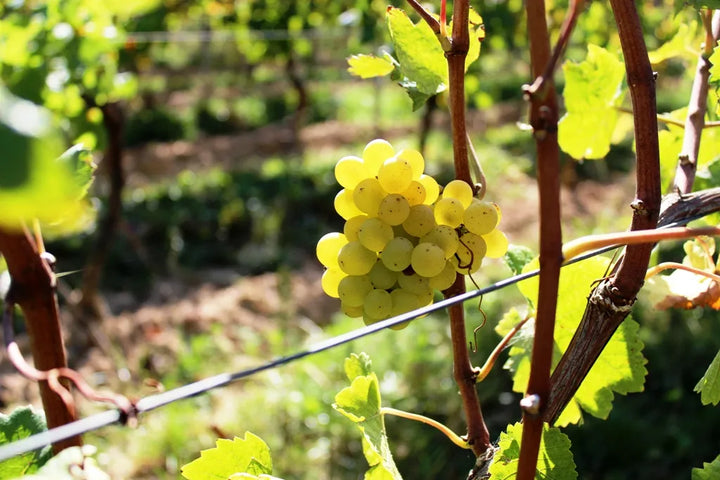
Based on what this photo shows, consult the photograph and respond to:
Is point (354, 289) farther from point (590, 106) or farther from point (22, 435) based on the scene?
point (590, 106)

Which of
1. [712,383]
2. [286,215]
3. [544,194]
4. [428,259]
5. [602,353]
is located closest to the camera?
[544,194]

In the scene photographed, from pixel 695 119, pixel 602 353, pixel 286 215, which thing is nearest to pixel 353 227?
pixel 602 353

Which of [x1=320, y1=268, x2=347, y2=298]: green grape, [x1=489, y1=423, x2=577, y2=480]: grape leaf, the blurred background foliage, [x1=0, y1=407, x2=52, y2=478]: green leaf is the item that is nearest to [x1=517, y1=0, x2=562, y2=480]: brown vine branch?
[x1=489, y1=423, x2=577, y2=480]: grape leaf

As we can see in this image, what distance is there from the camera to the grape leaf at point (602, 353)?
2.60ft

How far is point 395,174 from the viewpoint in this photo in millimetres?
624

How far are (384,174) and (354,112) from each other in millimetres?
8659

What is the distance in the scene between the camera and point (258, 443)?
26.8 inches

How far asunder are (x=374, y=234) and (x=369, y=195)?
0.12ft

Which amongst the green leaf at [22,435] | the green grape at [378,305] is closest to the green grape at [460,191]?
the green grape at [378,305]

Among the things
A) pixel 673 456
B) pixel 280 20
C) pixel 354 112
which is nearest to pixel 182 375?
pixel 673 456

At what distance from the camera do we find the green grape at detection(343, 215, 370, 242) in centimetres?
67

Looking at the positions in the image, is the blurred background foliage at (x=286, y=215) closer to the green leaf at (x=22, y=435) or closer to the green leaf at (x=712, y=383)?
the green leaf at (x=22, y=435)

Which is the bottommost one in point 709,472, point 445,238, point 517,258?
point 709,472

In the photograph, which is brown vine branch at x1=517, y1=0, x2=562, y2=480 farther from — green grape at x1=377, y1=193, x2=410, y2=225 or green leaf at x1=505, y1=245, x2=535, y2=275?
green leaf at x1=505, y1=245, x2=535, y2=275
